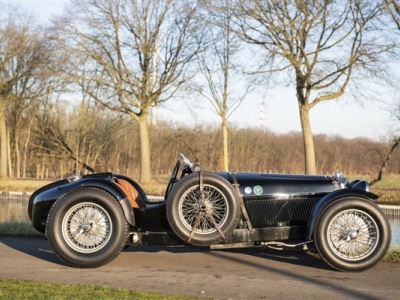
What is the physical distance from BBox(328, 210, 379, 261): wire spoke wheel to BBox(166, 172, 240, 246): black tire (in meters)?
1.18

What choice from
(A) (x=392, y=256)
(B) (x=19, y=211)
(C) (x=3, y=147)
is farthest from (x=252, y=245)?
(C) (x=3, y=147)

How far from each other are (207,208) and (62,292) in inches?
84.0

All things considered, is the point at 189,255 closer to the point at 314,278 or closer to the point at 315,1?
the point at 314,278

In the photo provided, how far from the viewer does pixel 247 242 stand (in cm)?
764

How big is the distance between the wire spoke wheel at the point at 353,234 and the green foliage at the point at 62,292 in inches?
93.6

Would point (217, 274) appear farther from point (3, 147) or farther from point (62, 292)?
point (3, 147)

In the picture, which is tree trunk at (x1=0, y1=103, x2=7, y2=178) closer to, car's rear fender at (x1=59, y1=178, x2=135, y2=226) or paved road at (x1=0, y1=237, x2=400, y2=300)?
paved road at (x1=0, y1=237, x2=400, y2=300)

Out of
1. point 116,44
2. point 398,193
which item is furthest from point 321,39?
point 116,44

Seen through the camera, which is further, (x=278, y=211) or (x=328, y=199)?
(x=278, y=211)

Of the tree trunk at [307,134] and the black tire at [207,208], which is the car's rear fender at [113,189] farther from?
the tree trunk at [307,134]

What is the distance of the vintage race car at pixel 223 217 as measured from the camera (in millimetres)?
7445

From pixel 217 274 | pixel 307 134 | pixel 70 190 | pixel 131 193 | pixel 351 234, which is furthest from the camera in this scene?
pixel 307 134

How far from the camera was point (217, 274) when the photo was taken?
715 centimetres

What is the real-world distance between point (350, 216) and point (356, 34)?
1577cm
